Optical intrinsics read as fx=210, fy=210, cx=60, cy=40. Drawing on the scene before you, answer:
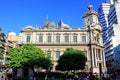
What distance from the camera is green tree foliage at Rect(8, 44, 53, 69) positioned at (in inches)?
1811

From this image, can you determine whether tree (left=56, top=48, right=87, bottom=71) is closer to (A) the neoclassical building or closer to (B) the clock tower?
(A) the neoclassical building

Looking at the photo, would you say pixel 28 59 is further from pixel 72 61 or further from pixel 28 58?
pixel 72 61

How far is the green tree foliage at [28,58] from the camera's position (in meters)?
46.0

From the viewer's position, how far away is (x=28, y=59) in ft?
155

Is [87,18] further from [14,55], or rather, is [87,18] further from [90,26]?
[14,55]

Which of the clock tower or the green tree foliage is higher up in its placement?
the clock tower

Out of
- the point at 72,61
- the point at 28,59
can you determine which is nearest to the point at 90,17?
the point at 72,61

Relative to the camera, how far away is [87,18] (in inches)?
2648

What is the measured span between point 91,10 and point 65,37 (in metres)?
13.4

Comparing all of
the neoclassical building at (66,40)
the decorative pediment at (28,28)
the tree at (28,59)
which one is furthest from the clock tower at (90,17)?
the tree at (28,59)

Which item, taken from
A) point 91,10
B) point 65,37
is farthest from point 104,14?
point 65,37

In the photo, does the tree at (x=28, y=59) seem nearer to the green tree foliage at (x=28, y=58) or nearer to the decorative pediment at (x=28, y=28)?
the green tree foliage at (x=28, y=58)

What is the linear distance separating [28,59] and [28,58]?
654mm

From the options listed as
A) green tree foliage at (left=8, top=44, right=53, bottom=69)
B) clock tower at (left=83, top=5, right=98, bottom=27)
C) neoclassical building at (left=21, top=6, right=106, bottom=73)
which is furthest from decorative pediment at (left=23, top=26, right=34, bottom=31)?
clock tower at (left=83, top=5, right=98, bottom=27)
